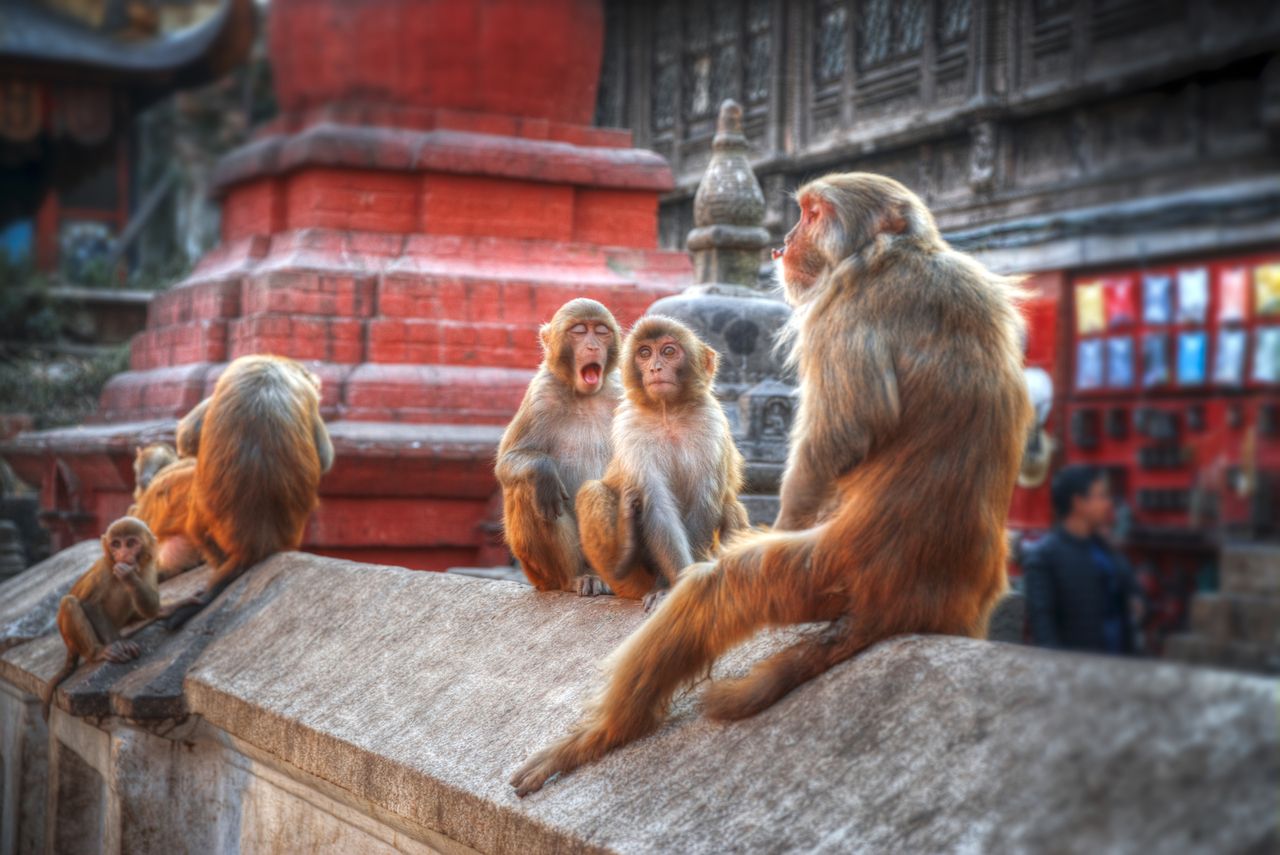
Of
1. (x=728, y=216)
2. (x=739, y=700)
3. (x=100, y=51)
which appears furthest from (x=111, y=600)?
(x=100, y=51)

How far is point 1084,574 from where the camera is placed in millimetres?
1437

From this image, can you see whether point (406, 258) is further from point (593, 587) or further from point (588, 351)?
point (593, 587)

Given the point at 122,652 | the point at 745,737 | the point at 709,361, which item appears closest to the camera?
the point at 745,737

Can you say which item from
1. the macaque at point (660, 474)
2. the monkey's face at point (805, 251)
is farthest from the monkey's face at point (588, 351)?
the monkey's face at point (805, 251)

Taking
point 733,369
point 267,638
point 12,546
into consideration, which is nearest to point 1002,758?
point 267,638

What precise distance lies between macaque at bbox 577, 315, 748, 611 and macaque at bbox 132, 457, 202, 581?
255 centimetres

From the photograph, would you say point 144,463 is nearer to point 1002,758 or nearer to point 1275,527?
point 1002,758

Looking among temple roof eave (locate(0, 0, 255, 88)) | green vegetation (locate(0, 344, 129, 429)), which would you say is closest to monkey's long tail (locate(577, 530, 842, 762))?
green vegetation (locate(0, 344, 129, 429))

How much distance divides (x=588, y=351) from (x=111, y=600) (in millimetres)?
1962

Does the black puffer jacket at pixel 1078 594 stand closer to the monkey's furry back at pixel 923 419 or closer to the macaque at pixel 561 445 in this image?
the monkey's furry back at pixel 923 419

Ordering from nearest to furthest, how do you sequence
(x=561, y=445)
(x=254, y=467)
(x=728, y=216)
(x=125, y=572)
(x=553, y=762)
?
(x=553, y=762) → (x=561, y=445) → (x=125, y=572) → (x=254, y=467) → (x=728, y=216)

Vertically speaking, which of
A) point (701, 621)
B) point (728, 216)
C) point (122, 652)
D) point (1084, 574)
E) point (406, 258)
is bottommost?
point (122, 652)

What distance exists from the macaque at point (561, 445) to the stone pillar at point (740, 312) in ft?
4.85

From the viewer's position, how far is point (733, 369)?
5.77 metres
